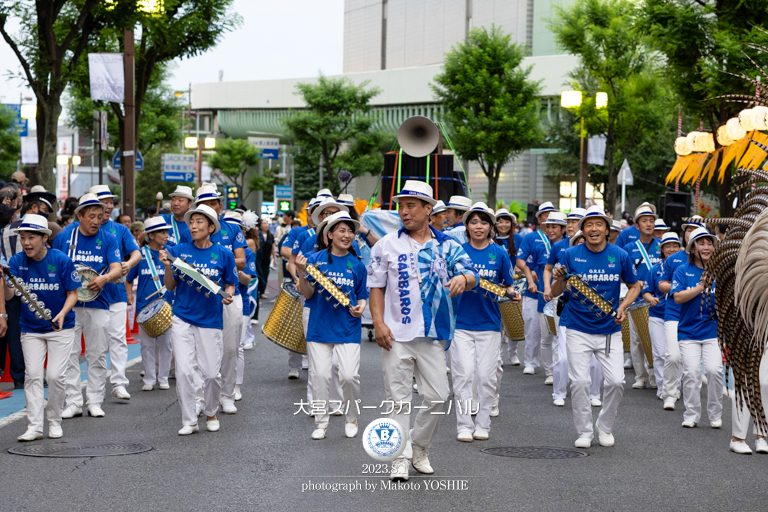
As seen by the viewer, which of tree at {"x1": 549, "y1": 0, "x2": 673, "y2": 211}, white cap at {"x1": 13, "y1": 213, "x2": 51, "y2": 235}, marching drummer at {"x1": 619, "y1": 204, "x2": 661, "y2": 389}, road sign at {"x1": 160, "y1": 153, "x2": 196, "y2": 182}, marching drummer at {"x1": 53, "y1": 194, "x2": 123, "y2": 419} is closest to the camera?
white cap at {"x1": 13, "y1": 213, "x2": 51, "y2": 235}

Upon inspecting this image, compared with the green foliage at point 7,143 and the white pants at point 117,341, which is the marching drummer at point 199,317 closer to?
the white pants at point 117,341

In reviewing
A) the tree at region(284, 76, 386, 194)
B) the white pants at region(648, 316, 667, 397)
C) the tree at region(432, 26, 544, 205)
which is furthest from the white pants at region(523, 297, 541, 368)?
the tree at region(284, 76, 386, 194)

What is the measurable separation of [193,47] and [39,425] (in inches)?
770

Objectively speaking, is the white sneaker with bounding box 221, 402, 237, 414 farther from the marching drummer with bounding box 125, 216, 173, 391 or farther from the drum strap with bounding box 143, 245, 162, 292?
the drum strap with bounding box 143, 245, 162, 292

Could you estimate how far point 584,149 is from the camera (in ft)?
91.5

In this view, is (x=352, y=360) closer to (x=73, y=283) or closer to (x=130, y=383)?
(x=73, y=283)

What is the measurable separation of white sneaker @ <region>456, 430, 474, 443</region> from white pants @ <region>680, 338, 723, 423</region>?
233 centimetres

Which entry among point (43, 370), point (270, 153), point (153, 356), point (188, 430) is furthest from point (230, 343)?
point (270, 153)

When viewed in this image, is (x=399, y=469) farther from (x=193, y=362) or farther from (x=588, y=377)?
(x=193, y=362)

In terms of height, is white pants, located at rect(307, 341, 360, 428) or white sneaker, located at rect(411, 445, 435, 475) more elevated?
white pants, located at rect(307, 341, 360, 428)

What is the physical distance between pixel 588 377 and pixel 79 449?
4305mm

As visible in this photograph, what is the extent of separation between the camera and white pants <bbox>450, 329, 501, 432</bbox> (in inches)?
339

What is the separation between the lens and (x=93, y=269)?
9469mm

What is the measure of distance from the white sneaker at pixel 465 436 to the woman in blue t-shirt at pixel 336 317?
3.05ft
